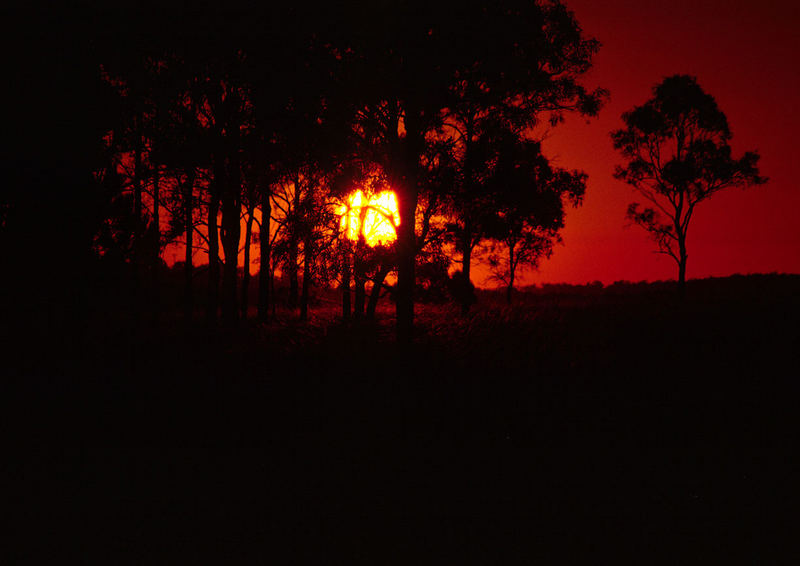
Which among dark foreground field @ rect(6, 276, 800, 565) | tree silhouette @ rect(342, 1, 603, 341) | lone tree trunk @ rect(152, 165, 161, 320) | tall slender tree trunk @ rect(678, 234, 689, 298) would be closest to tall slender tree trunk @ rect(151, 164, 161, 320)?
lone tree trunk @ rect(152, 165, 161, 320)

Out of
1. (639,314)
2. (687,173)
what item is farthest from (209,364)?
(687,173)

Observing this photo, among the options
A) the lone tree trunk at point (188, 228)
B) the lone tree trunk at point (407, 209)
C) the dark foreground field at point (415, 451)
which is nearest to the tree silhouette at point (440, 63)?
the lone tree trunk at point (407, 209)

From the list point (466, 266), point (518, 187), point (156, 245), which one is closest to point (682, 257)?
point (466, 266)

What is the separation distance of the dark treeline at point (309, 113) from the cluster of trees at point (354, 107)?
50 millimetres

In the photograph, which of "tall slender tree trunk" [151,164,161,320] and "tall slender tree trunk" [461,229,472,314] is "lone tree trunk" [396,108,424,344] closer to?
"tall slender tree trunk" [461,229,472,314]

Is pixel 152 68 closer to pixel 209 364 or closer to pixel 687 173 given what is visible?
pixel 209 364

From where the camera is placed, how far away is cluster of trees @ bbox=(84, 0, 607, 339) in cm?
1494

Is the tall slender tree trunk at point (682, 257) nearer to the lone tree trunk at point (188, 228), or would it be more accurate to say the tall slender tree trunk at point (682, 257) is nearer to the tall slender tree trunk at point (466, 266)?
the tall slender tree trunk at point (466, 266)

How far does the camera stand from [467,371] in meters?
12.6

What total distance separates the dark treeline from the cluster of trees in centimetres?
5

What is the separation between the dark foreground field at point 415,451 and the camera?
6.03 metres

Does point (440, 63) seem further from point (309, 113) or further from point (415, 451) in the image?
point (415, 451)

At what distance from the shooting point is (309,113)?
15867 mm

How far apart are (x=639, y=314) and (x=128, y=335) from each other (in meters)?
14.9
